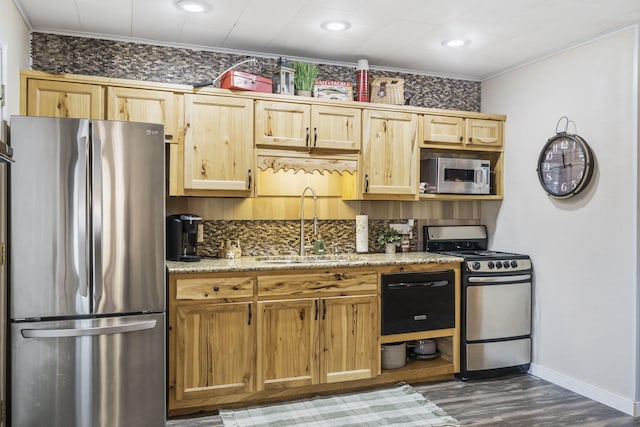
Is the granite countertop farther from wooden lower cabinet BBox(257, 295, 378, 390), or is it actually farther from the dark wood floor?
the dark wood floor

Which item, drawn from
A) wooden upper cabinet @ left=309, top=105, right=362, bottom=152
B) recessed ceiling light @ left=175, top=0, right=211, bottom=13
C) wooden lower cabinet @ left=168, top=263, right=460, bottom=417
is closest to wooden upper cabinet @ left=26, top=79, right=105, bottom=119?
recessed ceiling light @ left=175, top=0, right=211, bottom=13

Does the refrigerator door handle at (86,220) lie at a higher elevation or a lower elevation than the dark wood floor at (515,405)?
higher

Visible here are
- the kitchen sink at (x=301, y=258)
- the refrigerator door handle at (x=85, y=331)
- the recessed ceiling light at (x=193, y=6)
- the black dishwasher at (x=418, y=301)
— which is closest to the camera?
the refrigerator door handle at (x=85, y=331)

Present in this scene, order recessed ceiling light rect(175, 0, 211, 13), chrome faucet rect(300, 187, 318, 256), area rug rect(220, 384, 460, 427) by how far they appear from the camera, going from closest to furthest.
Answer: recessed ceiling light rect(175, 0, 211, 13) < area rug rect(220, 384, 460, 427) < chrome faucet rect(300, 187, 318, 256)

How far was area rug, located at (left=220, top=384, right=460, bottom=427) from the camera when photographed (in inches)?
127

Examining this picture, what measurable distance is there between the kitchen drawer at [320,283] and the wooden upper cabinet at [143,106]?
1.23 metres

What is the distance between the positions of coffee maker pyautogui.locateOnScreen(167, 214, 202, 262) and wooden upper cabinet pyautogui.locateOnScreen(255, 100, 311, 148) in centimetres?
74

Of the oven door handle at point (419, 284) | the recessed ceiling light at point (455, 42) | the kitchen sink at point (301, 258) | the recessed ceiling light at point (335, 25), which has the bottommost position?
the oven door handle at point (419, 284)

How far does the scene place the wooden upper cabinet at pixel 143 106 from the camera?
340 cm

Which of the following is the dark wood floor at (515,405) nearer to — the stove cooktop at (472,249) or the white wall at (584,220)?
the white wall at (584,220)

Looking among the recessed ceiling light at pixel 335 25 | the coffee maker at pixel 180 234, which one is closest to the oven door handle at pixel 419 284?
the coffee maker at pixel 180 234

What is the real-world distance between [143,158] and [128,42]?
1289mm

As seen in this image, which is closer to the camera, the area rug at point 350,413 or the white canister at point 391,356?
the area rug at point 350,413

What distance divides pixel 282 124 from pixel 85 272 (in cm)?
172
